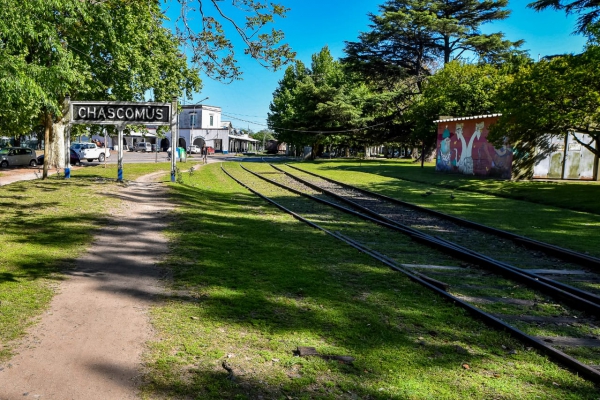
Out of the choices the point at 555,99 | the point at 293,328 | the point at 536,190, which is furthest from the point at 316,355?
the point at 536,190

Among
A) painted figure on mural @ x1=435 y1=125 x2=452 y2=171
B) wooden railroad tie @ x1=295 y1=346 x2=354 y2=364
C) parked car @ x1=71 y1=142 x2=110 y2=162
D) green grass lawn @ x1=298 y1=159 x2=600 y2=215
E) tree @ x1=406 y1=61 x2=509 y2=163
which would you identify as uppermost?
tree @ x1=406 y1=61 x2=509 y2=163

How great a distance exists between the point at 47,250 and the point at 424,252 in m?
6.67

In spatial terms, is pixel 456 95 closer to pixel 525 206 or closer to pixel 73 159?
pixel 525 206

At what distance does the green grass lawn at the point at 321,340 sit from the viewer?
3.80 metres

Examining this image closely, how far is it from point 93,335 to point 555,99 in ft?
68.3

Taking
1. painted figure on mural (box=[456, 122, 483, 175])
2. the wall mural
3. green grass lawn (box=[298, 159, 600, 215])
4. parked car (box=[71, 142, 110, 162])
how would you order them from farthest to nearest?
parked car (box=[71, 142, 110, 162]) → painted figure on mural (box=[456, 122, 483, 175]) → the wall mural → green grass lawn (box=[298, 159, 600, 215])

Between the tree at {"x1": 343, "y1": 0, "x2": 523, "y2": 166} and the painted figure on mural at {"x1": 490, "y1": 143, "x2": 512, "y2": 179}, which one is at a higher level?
the tree at {"x1": 343, "y1": 0, "x2": 523, "y2": 166}

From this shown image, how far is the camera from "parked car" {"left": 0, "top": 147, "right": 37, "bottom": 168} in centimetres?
3234

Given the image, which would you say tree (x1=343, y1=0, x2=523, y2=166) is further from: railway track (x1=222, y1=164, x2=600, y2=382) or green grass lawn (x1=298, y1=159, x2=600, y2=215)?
railway track (x1=222, y1=164, x2=600, y2=382)

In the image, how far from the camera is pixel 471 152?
30578 mm

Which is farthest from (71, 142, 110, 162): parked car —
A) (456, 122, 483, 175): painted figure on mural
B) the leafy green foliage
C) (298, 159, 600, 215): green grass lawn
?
(456, 122, 483, 175): painted figure on mural

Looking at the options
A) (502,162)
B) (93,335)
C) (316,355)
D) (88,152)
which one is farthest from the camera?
(88,152)

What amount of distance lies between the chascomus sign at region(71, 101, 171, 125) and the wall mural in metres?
18.8

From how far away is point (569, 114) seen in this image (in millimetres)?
19328
